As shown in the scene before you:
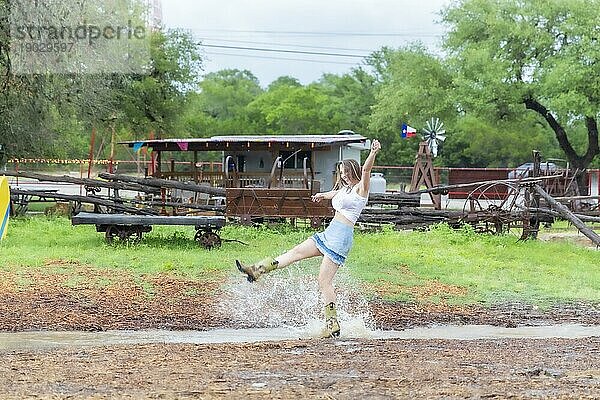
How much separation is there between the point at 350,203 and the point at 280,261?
39.1 inches

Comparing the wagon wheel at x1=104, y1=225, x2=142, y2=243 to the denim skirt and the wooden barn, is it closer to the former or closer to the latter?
the wooden barn

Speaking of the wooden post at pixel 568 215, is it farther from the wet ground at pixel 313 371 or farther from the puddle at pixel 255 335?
the wet ground at pixel 313 371

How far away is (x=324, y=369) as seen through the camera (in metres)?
6.88

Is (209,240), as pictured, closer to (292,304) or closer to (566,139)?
(292,304)

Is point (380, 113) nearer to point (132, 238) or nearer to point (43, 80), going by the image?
point (43, 80)

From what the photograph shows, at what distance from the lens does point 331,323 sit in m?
9.60

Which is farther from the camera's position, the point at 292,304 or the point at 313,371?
the point at 292,304

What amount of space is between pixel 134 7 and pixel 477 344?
102ft

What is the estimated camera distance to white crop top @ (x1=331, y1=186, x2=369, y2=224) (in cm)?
969

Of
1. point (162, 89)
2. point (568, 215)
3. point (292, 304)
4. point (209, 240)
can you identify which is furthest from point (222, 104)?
point (292, 304)

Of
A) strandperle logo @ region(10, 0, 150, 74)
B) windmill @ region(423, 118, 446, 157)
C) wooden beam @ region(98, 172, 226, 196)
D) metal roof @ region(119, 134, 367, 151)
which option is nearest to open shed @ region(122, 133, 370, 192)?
metal roof @ region(119, 134, 367, 151)

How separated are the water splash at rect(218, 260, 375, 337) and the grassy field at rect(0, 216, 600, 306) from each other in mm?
675

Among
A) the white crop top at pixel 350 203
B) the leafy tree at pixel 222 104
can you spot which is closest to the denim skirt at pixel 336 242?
the white crop top at pixel 350 203

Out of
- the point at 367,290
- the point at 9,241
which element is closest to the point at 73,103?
the point at 9,241
